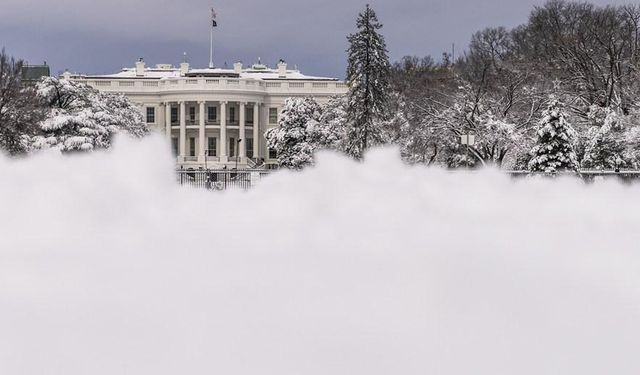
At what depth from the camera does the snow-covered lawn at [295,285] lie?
1266 mm

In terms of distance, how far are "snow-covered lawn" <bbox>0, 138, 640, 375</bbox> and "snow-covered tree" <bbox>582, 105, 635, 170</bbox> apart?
29.7m

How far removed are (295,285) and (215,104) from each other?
7841 cm

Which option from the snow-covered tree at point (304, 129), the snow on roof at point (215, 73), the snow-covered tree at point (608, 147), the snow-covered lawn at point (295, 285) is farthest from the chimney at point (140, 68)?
the snow-covered lawn at point (295, 285)

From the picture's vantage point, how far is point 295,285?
1517 mm

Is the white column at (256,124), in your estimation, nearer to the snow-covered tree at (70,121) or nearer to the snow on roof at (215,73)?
the snow on roof at (215,73)

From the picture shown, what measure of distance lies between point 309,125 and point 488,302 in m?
52.2

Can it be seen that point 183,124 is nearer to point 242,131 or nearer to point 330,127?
point 242,131

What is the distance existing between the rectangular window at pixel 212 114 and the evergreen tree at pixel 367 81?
3648cm

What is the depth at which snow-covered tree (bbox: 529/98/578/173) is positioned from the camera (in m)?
26.3

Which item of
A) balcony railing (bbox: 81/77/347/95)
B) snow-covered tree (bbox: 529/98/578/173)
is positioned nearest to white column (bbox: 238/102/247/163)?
balcony railing (bbox: 81/77/347/95)

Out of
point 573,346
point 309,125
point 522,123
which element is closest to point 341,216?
point 573,346

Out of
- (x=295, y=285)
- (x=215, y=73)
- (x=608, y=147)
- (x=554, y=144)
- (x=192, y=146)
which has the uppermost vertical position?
(x=215, y=73)

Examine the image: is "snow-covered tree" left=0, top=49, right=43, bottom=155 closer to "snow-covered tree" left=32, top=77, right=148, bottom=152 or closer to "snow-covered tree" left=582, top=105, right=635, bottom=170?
"snow-covered tree" left=32, top=77, right=148, bottom=152

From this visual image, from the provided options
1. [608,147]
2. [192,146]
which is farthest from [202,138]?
[608,147]
